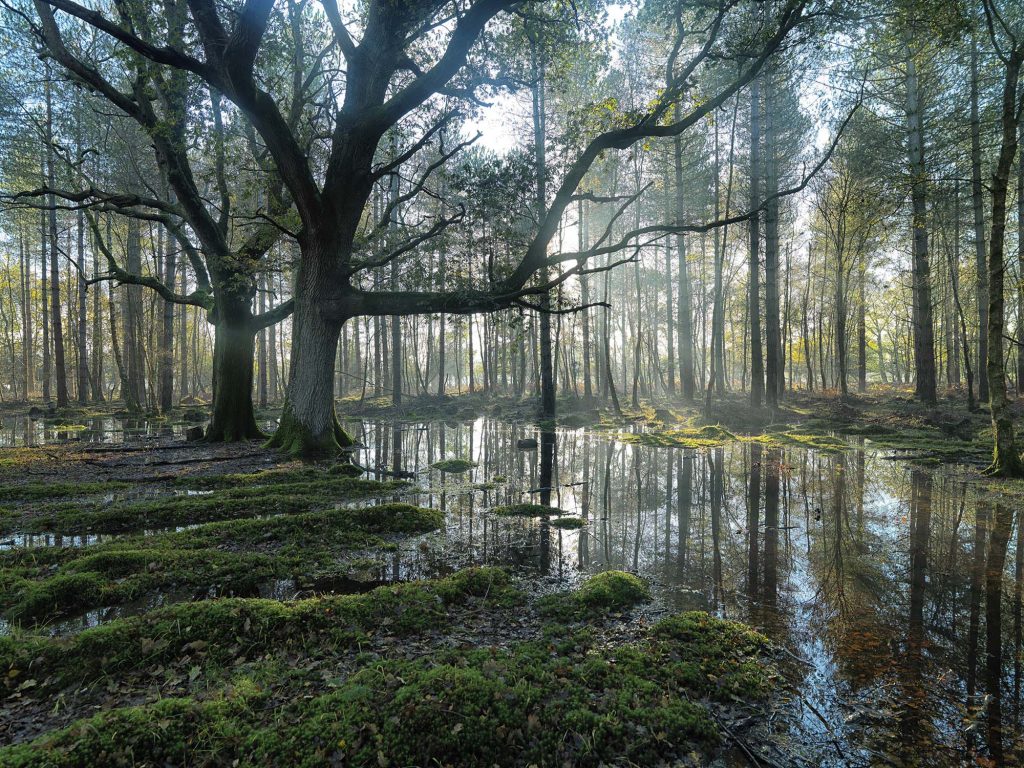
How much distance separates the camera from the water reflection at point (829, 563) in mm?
2674

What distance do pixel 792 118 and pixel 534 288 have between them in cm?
1828

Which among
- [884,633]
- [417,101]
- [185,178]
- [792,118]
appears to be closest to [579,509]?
[884,633]

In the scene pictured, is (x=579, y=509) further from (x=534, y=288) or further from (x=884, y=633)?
(x=534, y=288)

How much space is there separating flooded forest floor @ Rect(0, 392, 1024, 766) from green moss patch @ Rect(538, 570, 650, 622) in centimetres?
3

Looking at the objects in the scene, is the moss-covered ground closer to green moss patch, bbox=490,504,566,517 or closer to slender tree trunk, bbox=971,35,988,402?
green moss patch, bbox=490,504,566,517

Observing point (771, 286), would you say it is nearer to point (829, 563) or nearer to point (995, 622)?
point (829, 563)

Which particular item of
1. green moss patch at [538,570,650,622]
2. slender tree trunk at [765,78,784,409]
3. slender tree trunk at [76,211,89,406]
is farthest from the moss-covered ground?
slender tree trunk at [76,211,89,406]

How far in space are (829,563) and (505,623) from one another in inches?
144

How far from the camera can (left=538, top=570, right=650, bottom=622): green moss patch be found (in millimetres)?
3904

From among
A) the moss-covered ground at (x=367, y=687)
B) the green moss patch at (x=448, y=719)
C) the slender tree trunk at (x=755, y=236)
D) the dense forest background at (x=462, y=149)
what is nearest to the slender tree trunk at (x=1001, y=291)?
the dense forest background at (x=462, y=149)

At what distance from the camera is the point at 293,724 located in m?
2.36

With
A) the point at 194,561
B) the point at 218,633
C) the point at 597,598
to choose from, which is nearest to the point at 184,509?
the point at 194,561

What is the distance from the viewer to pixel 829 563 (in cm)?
505

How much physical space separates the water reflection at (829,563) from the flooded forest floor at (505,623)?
31 millimetres
